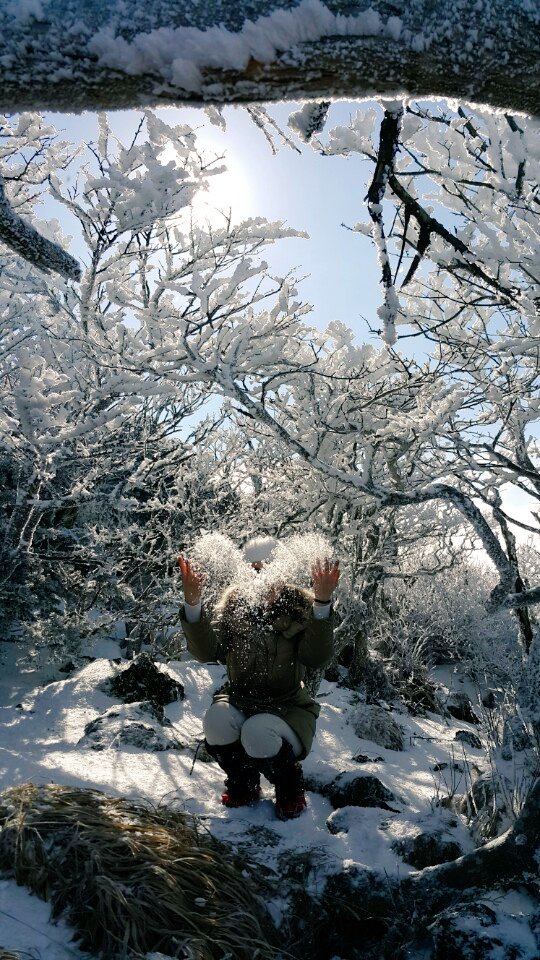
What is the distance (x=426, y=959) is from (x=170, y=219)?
494cm

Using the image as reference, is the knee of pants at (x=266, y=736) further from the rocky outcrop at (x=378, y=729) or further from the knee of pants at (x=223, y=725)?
the rocky outcrop at (x=378, y=729)

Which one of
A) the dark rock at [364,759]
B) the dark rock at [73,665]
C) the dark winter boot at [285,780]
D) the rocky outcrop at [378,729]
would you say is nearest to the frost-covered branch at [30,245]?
the dark winter boot at [285,780]

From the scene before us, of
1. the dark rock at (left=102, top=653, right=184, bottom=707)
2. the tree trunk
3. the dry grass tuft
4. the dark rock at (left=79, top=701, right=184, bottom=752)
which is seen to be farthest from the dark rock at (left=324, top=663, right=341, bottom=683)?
the tree trunk

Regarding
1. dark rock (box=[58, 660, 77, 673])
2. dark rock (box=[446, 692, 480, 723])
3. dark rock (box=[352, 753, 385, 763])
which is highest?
dark rock (box=[352, 753, 385, 763])

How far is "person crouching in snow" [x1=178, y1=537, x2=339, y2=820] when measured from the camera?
110 inches

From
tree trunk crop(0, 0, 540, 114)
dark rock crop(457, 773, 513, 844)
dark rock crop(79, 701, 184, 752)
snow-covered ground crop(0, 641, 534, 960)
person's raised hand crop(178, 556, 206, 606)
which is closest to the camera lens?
tree trunk crop(0, 0, 540, 114)

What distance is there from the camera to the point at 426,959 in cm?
193

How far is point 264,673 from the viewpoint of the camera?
10.1 ft

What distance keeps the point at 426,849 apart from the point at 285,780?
2.36 feet

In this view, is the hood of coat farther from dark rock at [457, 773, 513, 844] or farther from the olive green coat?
dark rock at [457, 773, 513, 844]

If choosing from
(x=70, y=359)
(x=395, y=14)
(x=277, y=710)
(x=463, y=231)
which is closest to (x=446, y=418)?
(x=463, y=231)

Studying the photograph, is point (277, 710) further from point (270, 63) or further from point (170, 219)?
point (170, 219)

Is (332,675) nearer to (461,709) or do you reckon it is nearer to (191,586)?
(461,709)

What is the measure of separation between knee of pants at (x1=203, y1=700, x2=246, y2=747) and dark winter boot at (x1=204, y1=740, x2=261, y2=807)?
32mm
